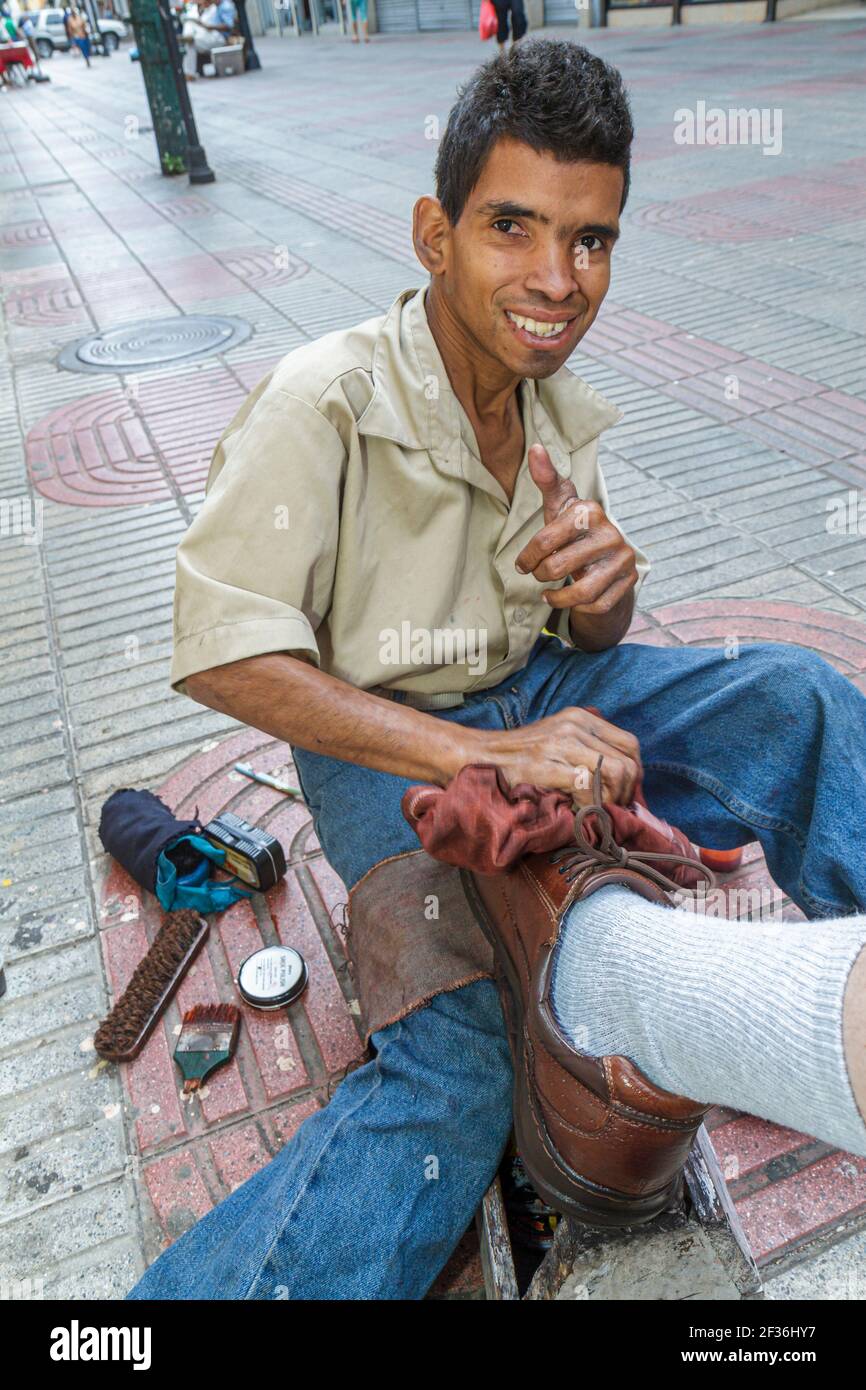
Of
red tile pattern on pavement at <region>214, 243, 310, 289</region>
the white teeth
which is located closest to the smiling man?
the white teeth

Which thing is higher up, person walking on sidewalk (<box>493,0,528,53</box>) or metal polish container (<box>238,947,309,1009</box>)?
person walking on sidewalk (<box>493,0,528,53</box>)

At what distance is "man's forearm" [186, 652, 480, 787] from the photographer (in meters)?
1.87

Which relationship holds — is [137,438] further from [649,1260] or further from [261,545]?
[649,1260]

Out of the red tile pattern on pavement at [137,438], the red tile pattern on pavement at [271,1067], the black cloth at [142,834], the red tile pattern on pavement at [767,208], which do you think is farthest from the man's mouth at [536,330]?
the red tile pattern on pavement at [767,208]

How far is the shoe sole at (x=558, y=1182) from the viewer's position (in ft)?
5.08

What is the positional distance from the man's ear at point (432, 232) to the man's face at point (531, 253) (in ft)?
0.11

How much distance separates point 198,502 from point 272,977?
2959mm

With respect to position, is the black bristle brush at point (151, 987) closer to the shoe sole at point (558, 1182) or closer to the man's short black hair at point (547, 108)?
the shoe sole at point (558, 1182)

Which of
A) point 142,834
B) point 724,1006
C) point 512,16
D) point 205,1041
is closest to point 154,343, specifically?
point 142,834

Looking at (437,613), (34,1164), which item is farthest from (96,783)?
(437,613)

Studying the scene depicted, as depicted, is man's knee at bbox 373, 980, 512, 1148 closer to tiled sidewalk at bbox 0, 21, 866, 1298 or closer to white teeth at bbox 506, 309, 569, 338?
tiled sidewalk at bbox 0, 21, 866, 1298

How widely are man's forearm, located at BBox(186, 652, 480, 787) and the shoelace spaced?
28 centimetres

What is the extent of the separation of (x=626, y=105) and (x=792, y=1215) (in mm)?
2090
